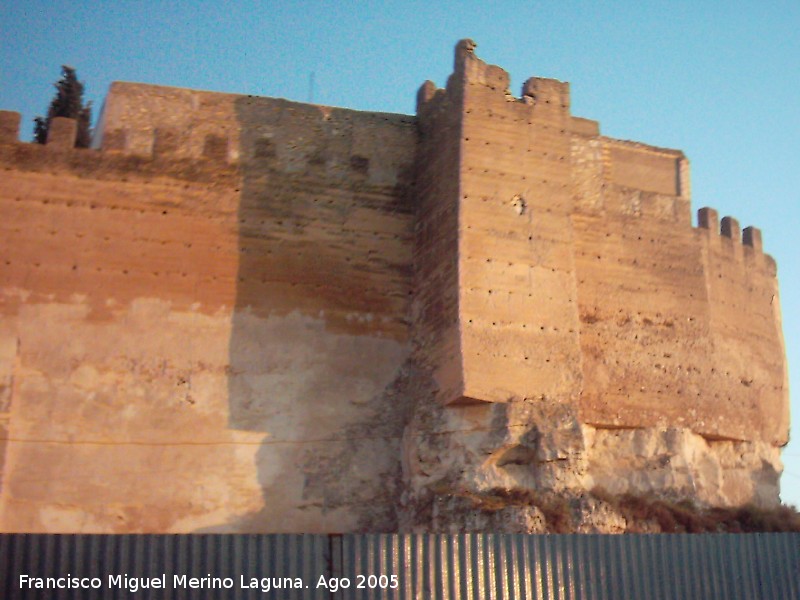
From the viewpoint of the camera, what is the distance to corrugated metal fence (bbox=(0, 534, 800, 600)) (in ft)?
34.1

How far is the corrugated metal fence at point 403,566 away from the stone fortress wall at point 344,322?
292cm

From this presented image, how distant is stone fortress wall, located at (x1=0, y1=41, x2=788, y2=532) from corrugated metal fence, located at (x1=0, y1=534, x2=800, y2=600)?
292 cm

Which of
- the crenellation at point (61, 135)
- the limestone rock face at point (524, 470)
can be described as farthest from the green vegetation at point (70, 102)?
the limestone rock face at point (524, 470)

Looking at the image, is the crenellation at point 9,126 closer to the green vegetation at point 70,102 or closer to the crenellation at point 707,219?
the green vegetation at point 70,102

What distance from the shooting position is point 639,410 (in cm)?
1661

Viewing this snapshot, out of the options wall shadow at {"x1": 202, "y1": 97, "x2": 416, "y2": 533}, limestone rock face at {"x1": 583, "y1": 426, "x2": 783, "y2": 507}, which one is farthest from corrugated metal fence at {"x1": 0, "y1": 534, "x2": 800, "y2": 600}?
→ wall shadow at {"x1": 202, "y1": 97, "x2": 416, "y2": 533}

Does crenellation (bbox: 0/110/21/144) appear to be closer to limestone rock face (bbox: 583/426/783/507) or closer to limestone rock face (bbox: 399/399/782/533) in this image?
limestone rock face (bbox: 399/399/782/533)

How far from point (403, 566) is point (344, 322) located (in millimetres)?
5668

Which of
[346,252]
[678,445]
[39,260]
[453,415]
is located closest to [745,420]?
[678,445]

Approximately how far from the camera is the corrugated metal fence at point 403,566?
10406 millimetres

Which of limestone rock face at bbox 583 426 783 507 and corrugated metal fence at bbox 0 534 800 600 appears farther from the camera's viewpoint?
limestone rock face at bbox 583 426 783 507

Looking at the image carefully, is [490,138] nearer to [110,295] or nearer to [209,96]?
[209,96]

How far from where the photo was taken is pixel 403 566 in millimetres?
11172

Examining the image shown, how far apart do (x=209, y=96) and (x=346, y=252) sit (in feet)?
9.31
